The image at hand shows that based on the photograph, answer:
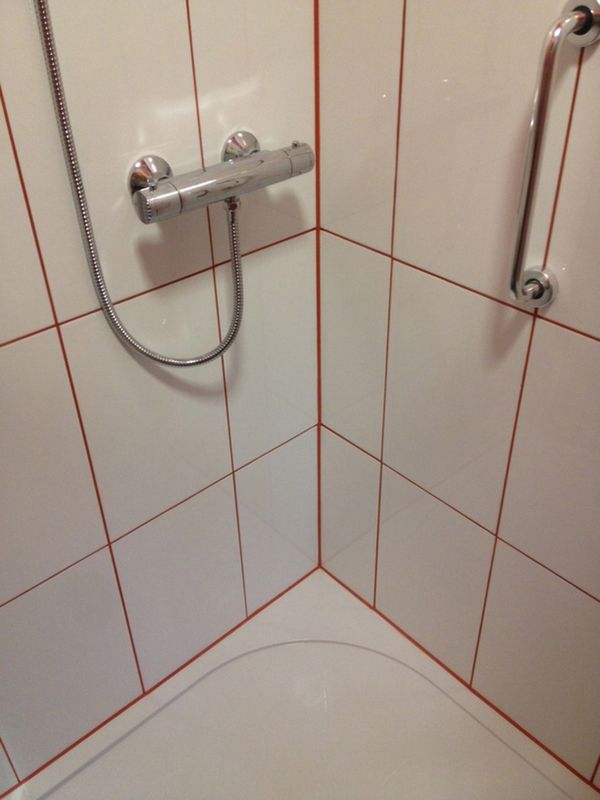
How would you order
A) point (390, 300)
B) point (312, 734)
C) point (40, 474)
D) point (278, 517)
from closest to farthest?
point (40, 474), point (390, 300), point (312, 734), point (278, 517)

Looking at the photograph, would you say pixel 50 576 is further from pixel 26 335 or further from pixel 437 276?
pixel 437 276

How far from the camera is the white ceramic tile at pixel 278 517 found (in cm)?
135

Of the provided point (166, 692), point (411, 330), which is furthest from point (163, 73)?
point (166, 692)

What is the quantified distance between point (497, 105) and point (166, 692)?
3.87 ft

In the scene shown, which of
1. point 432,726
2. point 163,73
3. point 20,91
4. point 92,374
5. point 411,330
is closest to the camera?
point 20,91

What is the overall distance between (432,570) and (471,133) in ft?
2.55

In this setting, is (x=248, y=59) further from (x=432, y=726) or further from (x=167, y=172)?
(x=432, y=726)

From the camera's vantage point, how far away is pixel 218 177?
0.90 metres

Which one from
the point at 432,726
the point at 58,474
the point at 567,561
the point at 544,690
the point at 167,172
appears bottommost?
the point at 432,726

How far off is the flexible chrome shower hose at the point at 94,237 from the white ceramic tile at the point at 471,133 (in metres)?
0.25

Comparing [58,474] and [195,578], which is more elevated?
[58,474]

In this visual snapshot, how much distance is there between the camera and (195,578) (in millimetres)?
1326

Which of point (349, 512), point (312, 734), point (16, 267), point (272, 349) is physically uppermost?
point (16, 267)

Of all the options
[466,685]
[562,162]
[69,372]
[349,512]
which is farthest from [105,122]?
[466,685]
